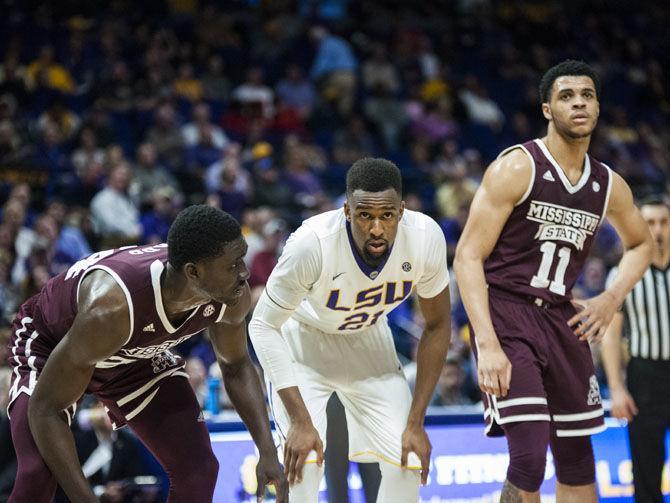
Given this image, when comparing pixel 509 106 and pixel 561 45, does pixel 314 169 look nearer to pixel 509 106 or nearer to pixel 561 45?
pixel 509 106

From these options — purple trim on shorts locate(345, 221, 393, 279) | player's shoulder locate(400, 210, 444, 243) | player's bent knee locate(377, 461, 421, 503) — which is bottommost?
player's bent knee locate(377, 461, 421, 503)

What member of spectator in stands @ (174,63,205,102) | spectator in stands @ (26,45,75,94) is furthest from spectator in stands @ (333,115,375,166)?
spectator in stands @ (26,45,75,94)

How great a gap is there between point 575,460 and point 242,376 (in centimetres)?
166

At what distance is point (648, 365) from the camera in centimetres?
607

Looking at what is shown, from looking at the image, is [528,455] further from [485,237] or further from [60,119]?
[60,119]

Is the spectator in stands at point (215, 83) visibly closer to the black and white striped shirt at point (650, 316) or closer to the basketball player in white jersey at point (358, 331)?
the black and white striped shirt at point (650, 316)

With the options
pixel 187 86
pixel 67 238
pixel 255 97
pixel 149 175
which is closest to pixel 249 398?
pixel 67 238

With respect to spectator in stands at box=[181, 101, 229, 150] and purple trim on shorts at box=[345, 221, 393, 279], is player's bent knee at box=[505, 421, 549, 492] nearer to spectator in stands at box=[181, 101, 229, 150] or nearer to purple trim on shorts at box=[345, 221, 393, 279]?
purple trim on shorts at box=[345, 221, 393, 279]

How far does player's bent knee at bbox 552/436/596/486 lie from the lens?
4.67m

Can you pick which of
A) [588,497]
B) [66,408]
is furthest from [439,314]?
[66,408]

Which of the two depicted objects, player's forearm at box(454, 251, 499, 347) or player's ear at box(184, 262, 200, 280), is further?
player's forearm at box(454, 251, 499, 347)

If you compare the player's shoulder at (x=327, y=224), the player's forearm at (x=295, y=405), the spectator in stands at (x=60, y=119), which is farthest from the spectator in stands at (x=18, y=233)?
the player's forearm at (x=295, y=405)

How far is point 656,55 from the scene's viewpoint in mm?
17484

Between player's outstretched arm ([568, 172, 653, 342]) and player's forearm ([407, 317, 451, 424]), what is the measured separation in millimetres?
622
